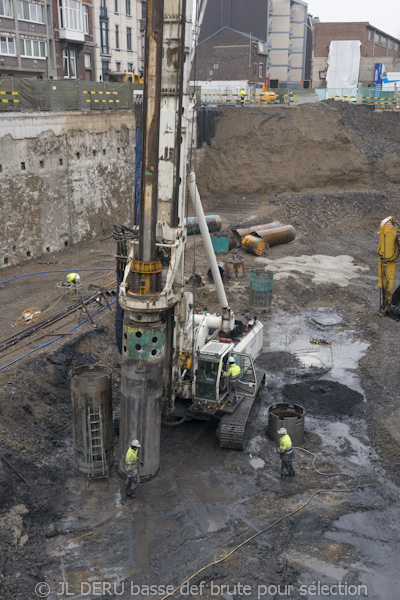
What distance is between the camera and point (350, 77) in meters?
62.3

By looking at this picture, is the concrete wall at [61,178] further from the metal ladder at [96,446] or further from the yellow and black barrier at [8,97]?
the metal ladder at [96,446]

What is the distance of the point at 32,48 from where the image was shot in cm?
4053

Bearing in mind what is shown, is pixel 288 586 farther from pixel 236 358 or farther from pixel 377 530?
pixel 236 358

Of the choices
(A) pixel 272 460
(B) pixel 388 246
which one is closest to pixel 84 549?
(A) pixel 272 460

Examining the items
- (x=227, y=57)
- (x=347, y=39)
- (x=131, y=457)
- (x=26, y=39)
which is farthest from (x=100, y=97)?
(x=347, y=39)

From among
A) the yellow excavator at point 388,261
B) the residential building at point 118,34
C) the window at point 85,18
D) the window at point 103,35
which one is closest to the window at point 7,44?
the window at point 85,18

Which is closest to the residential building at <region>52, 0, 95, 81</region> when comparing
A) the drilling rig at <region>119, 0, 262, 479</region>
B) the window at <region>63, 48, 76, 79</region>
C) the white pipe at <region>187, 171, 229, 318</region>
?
the window at <region>63, 48, 76, 79</region>

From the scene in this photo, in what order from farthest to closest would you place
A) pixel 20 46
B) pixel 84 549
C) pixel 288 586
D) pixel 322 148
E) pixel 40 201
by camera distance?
1. pixel 322 148
2. pixel 20 46
3. pixel 40 201
4. pixel 84 549
5. pixel 288 586

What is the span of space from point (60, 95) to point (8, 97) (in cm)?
353

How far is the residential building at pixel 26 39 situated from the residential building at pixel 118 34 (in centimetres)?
669

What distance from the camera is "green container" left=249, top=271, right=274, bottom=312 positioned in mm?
23984

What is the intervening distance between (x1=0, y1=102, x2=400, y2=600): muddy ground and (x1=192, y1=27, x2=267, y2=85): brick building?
3962 cm

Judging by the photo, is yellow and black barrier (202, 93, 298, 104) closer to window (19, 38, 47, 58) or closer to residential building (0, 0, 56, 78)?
residential building (0, 0, 56, 78)

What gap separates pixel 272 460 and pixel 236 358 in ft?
9.51
